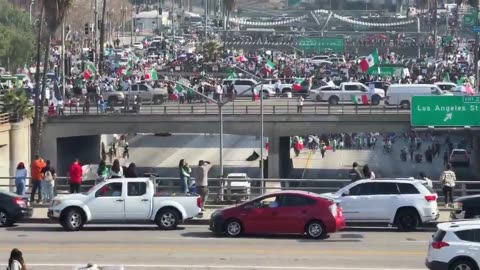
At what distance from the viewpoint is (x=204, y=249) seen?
27641 mm

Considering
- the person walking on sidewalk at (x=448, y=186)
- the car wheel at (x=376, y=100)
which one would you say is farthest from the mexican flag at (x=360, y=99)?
the person walking on sidewalk at (x=448, y=186)

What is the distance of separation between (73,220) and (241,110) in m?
42.6

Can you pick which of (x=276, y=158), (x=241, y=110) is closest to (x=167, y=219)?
(x=276, y=158)

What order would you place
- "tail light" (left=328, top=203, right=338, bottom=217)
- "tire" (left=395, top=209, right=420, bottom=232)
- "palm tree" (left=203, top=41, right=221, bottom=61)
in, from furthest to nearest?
"palm tree" (left=203, top=41, right=221, bottom=61)
"tire" (left=395, top=209, right=420, bottom=232)
"tail light" (left=328, top=203, right=338, bottom=217)

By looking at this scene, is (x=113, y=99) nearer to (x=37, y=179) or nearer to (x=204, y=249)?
(x=37, y=179)

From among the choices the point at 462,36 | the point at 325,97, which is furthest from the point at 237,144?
the point at 462,36

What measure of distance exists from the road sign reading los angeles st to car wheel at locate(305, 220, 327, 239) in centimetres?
3203

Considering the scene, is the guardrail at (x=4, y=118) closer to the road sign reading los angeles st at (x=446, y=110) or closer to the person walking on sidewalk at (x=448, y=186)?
the road sign reading los angeles st at (x=446, y=110)

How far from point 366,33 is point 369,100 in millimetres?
95666

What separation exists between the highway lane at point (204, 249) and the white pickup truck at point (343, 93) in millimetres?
48843

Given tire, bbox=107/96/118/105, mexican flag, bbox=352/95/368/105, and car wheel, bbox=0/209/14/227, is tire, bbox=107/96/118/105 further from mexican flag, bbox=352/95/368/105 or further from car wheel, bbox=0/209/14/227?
car wheel, bbox=0/209/14/227

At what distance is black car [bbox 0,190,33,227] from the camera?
31.6m

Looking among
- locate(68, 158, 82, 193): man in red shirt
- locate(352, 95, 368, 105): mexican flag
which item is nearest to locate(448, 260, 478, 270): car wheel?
locate(68, 158, 82, 193): man in red shirt

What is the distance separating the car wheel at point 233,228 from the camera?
29.6 m
